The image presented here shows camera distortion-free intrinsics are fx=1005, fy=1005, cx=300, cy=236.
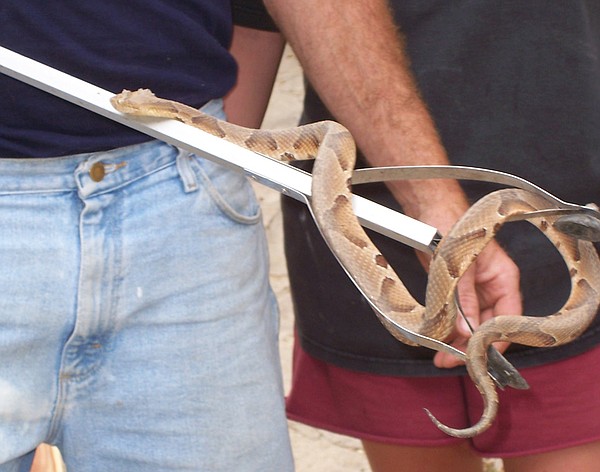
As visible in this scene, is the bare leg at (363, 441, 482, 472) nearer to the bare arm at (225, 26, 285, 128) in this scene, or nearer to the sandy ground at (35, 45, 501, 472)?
the bare arm at (225, 26, 285, 128)

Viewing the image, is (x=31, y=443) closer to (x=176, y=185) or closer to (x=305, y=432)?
(x=176, y=185)

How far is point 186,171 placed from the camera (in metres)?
1.75

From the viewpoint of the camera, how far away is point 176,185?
175 cm

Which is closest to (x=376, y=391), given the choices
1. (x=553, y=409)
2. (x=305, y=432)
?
(x=553, y=409)

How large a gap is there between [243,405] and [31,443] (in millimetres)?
376

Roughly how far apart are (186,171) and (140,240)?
15 centimetres

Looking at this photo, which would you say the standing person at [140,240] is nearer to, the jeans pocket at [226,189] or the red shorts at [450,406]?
the jeans pocket at [226,189]

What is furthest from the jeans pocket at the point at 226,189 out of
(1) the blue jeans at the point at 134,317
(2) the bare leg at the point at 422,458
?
(2) the bare leg at the point at 422,458

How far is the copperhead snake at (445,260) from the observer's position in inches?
55.2

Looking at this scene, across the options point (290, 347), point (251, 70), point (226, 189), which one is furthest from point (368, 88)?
point (290, 347)

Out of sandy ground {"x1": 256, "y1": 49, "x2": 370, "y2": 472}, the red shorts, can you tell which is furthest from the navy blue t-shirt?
sandy ground {"x1": 256, "y1": 49, "x2": 370, "y2": 472}

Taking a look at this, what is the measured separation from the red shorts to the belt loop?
0.70m

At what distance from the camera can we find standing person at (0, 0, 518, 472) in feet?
5.42

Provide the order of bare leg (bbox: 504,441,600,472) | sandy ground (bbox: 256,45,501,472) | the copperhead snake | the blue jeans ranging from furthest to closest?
sandy ground (bbox: 256,45,501,472)
bare leg (bbox: 504,441,600,472)
the blue jeans
the copperhead snake
